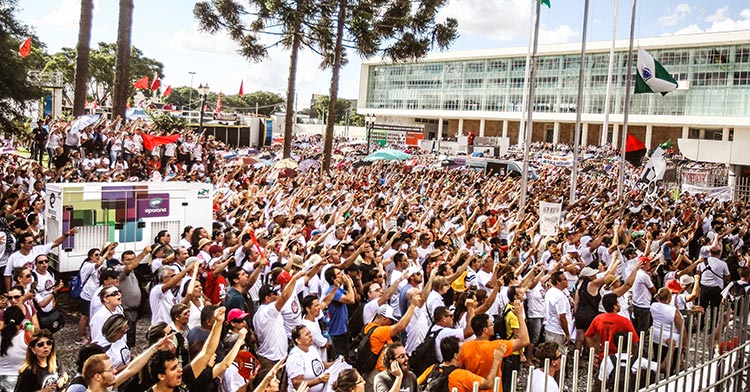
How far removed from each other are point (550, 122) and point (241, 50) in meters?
62.3

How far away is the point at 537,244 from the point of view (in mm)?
11375

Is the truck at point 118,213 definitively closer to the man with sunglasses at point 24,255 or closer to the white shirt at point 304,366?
the man with sunglasses at point 24,255

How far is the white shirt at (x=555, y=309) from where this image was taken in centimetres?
796

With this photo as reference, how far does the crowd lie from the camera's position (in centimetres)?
525

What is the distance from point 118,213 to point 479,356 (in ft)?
22.3

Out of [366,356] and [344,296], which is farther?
[344,296]

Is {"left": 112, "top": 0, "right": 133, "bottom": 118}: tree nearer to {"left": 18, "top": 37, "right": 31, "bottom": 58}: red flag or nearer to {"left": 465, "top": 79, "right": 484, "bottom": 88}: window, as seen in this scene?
{"left": 18, "top": 37, "right": 31, "bottom": 58}: red flag

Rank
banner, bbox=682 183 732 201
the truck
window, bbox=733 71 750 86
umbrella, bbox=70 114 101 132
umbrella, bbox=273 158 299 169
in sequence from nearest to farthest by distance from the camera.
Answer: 1. the truck
2. umbrella, bbox=70 114 101 132
3. umbrella, bbox=273 158 299 169
4. banner, bbox=682 183 732 201
5. window, bbox=733 71 750 86

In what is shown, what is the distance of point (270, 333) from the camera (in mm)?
6492

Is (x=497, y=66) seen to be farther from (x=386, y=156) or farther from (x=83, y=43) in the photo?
(x=83, y=43)

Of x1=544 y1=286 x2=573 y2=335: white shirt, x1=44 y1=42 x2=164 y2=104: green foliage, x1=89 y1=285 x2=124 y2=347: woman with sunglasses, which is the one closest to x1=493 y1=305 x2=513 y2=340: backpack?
x1=544 y1=286 x2=573 y2=335: white shirt

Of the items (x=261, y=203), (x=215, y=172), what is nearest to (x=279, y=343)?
(x=261, y=203)

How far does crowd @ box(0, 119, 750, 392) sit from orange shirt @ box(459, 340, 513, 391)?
0.01m

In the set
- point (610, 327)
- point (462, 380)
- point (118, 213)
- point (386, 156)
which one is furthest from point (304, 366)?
point (386, 156)
